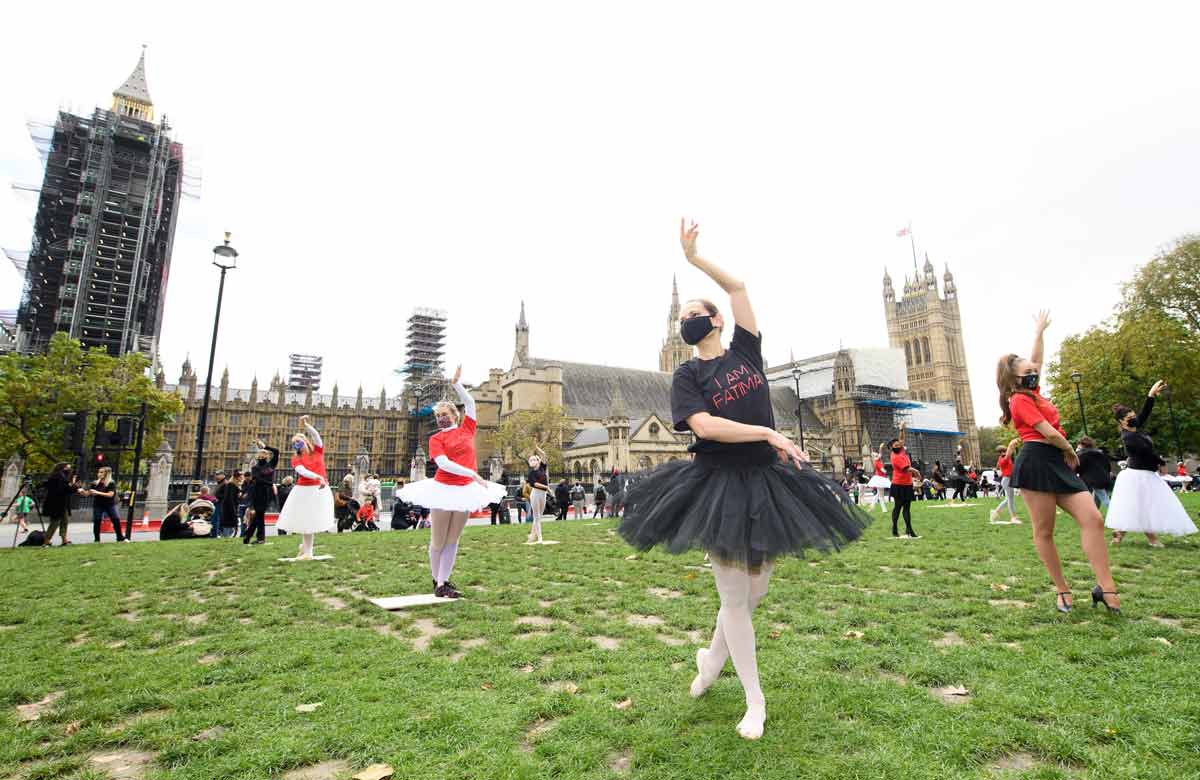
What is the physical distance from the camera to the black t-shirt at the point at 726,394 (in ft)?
10.8

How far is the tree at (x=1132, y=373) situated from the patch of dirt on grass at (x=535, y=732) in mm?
37888

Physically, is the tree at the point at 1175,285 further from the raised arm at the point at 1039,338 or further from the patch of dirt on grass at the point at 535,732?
the patch of dirt on grass at the point at 535,732

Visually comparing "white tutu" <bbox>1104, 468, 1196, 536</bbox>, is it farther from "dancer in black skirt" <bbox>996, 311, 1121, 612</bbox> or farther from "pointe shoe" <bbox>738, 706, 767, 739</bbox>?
"pointe shoe" <bbox>738, 706, 767, 739</bbox>

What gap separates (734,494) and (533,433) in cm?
5887

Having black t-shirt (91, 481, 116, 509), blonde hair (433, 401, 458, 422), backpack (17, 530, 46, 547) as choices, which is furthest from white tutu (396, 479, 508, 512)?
backpack (17, 530, 46, 547)

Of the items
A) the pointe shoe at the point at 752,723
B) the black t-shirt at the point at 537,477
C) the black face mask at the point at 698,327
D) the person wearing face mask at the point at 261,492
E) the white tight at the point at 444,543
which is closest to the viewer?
the pointe shoe at the point at 752,723

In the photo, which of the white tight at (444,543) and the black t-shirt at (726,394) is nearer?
the black t-shirt at (726,394)

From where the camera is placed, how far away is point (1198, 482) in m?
32.2

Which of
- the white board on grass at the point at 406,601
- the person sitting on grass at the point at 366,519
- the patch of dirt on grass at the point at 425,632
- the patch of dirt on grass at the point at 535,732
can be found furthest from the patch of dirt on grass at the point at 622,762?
the person sitting on grass at the point at 366,519

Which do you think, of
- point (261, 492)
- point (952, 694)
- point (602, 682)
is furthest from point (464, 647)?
point (261, 492)

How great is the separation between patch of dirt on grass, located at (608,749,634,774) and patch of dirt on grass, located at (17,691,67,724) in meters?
3.17

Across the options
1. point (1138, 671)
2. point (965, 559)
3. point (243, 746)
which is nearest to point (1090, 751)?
point (1138, 671)

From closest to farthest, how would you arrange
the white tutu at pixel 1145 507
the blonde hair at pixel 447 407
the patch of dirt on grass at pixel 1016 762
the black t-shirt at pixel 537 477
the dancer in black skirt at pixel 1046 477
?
the patch of dirt on grass at pixel 1016 762 < the dancer in black skirt at pixel 1046 477 < the blonde hair at pixel 447 407 < the white tutu at pixel 1145 507 < the black t-shirt at pixel 537 477

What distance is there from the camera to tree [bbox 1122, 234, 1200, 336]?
3181 centimetres
